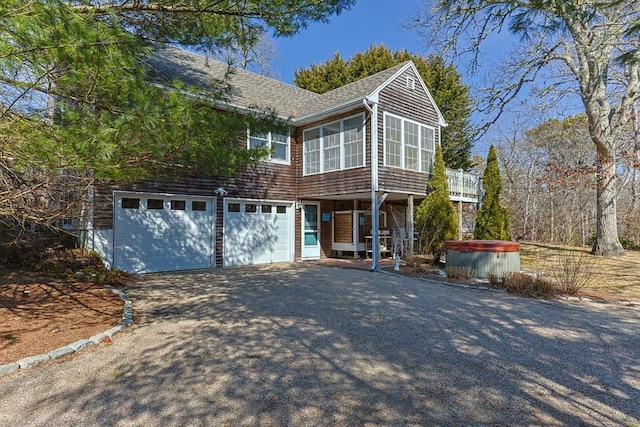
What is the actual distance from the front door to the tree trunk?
9644 millimetres

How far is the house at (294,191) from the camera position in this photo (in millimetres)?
9344

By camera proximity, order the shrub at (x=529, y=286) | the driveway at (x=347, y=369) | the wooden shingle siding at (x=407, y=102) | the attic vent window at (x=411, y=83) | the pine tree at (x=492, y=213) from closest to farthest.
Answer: the driveway at (x=347, y=369), the shrub at (x=529, y=286), the wooden shingle siding at (x=407, y=102), the attic vent window at (x=411, y=83), the pine tree at (x=492, y=213)

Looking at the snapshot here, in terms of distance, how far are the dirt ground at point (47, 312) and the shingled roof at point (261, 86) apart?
5681 mm

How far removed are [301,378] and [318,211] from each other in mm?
10058

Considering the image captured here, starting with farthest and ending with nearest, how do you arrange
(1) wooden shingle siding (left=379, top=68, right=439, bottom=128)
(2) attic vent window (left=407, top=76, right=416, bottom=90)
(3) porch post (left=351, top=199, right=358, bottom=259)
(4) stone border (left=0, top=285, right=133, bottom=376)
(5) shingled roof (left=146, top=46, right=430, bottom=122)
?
1. (3) porch post (left=351, top=199, right=358, bottom=259)
2. (2) attic vent window (left=407, top=76, right=416, bottom=90)
3. (1) wooden shingle siding (left=379, top=68, right=439, bottom=128)
4. (5) shingled roof (left=146, top=46, right=430, bottom=122)
5. (4) stone border (left=0, top=285, right=133, bottom=376)

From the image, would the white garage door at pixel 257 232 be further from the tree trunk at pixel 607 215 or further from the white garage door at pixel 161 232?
the tree trunk at pixel 607 215

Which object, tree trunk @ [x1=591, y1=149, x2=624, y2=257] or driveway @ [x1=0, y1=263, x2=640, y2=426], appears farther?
tree trunk @ [x1=591, y1=149, x2=624, y2=257]

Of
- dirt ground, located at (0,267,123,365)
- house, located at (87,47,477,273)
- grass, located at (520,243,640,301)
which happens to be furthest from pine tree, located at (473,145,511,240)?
dirt ground, located at (0,267,123,365)

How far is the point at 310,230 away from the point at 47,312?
8.52 meters

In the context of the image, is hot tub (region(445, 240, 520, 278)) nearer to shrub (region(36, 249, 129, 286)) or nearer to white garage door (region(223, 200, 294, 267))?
white garage door (region(223, 200, 294, 267))

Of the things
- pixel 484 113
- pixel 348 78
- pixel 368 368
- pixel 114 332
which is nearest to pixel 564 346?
pixel 368 368

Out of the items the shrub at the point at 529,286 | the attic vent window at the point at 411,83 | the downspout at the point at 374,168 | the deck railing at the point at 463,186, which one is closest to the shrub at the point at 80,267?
the downspout at the point at 374,168

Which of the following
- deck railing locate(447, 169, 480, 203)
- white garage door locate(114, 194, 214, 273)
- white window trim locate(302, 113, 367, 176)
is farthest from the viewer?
deck railing locate(447, 169, 480, 203)

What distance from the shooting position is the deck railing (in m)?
13.2
